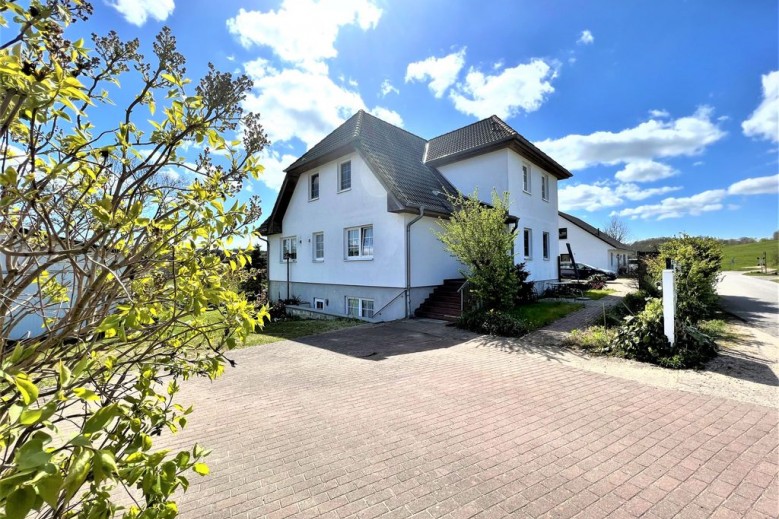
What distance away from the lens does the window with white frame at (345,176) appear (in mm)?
15256

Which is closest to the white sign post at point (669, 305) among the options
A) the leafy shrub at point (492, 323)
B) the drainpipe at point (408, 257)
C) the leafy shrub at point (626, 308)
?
the leafy shrub at point (626, 308)

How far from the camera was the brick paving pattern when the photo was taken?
3037 mm

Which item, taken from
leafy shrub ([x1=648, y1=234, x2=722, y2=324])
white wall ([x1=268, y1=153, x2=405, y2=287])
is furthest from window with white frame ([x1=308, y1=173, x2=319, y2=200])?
leafy shrub ([x1=648, y1=234, x2=722, y2=324])

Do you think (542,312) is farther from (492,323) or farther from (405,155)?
(405,155)

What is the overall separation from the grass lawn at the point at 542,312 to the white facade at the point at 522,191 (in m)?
2.76

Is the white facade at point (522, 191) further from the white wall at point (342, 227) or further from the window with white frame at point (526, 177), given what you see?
the white wall at point (342, 227)

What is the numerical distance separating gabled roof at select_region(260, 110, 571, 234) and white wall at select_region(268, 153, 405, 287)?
1.88ft

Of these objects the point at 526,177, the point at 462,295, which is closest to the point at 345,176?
the point at 462,295

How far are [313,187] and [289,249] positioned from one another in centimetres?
387

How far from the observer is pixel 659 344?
7.43 metres

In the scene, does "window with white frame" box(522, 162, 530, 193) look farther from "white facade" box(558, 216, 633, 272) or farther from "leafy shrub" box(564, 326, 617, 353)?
"white facade" box(558, 216, 633, 272)

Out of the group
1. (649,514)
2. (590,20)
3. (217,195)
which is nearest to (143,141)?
(217,195)

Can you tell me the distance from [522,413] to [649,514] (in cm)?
201

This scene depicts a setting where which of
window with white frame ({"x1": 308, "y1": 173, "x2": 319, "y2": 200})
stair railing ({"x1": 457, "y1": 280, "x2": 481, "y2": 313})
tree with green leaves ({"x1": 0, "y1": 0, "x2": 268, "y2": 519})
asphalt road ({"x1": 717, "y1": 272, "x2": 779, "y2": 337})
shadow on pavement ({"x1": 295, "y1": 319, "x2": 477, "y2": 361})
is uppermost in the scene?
window with white frame ({"x1": 308, "y1": 173, "x2": 319, "y2": 200})
